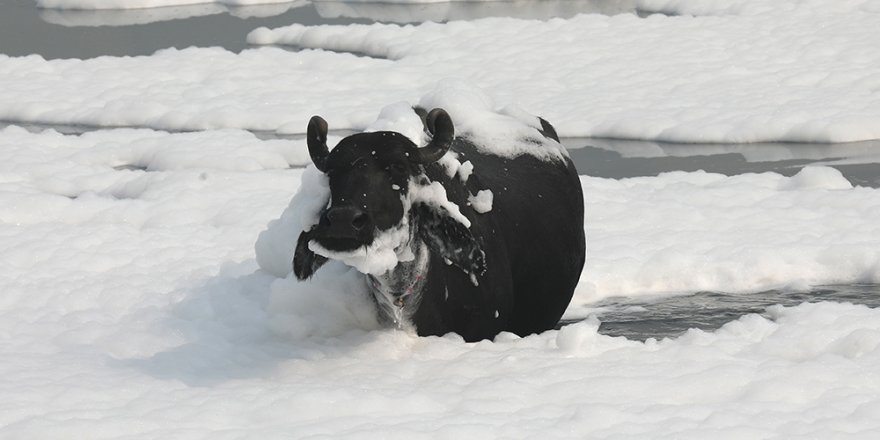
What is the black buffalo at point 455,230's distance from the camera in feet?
20.1

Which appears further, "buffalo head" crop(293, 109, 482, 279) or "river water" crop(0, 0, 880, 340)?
"river water" crop(0, 0, 880, 340)

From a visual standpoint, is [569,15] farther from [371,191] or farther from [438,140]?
[371,191]

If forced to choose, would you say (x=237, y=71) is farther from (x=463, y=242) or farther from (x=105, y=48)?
(x=463, y=242)

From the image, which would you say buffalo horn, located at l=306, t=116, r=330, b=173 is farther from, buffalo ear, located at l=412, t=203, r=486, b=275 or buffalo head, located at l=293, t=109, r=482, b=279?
buffalo ear, located at l=412, t=203, r=486, b=275

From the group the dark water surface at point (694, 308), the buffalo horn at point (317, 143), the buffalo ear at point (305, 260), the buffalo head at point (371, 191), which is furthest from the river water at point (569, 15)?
the buffalo horn at point (317, 143)

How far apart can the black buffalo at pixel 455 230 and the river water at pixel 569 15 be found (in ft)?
1.62

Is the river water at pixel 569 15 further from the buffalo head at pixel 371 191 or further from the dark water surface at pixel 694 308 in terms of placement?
the buffalo head at pixel 371 191

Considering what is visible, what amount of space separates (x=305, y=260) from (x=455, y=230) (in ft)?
2.24

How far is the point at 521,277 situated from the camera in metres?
7.32

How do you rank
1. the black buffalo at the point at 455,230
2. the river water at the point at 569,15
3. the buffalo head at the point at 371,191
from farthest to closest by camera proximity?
the river water at the point at 569,15, the black buffalo at the point at 455,230, the buffalo head at the point at 371,191

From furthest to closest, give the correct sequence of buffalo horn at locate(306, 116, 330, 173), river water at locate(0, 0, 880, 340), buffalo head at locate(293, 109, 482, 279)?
1. river water at locate(0, 0, 880, 340)
2. buffalo horn at locate(306, 116, 330, 173)
3. buffalo head at locate(293, 109, 482, 279)

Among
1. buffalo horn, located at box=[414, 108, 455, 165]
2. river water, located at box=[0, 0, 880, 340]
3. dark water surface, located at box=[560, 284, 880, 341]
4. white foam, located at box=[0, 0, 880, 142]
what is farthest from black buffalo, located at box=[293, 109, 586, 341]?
white foam, located at box=[0, 0, 880, 142]

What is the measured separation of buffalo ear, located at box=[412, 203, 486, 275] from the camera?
6.39 metres

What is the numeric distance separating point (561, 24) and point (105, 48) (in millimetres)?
6069
